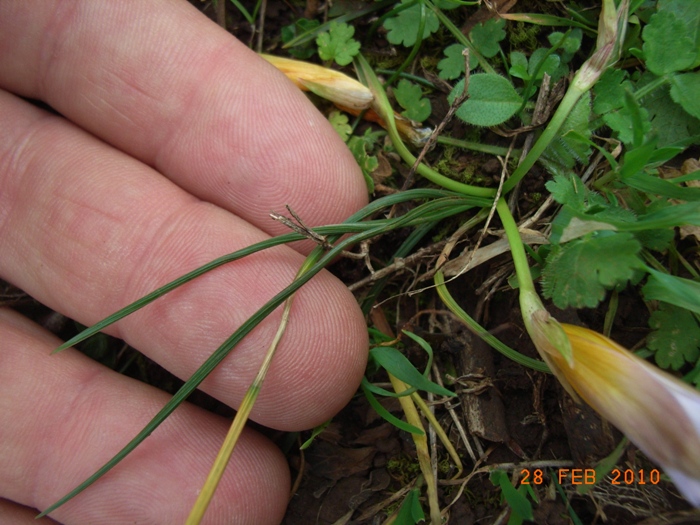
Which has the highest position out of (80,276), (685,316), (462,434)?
(685,316)

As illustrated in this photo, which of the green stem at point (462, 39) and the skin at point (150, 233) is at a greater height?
the green stem at point (462, 39)

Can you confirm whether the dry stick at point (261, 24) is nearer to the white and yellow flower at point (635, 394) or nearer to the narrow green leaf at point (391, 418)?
the narrow green leaf at point (391, 418)

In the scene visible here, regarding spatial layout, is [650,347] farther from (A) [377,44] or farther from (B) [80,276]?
(B) [80,276]

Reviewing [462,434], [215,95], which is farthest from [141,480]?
[215,95]

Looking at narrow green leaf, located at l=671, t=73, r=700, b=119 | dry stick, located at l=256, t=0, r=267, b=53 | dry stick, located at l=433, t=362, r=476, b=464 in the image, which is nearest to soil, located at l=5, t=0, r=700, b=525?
dry stick, located at l=433, t=362, r=476, b=464

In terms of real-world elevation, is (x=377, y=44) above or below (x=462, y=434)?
above

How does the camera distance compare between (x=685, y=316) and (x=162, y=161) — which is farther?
(x=162, y=161)

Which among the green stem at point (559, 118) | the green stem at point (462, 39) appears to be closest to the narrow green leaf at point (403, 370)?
the green stem at point (559, 118)

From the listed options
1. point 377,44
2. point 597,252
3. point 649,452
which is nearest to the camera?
point 649,452
